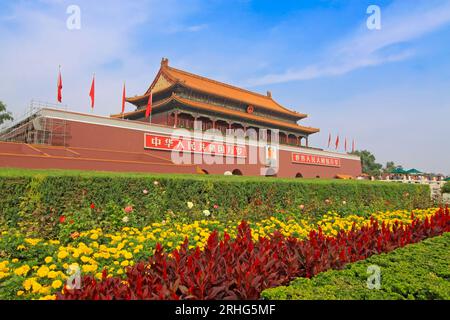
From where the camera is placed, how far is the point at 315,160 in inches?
1179

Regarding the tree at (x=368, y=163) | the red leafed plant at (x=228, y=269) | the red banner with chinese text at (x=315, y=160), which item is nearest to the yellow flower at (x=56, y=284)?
the red leafed plant at (x=228, y=269)

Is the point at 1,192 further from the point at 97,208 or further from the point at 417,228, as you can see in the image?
the point at 417,228

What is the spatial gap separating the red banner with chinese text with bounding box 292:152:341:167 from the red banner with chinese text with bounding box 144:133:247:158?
6684mm

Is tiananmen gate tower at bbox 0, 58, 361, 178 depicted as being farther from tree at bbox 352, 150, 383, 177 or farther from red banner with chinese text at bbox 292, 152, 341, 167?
tree at bbox 352, 150, 383, 177

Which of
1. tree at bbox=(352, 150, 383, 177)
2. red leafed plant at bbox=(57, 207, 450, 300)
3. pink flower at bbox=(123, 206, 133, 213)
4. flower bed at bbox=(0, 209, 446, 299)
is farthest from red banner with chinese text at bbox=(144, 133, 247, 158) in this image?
tree at bbox=(352, 150, 383, 177)

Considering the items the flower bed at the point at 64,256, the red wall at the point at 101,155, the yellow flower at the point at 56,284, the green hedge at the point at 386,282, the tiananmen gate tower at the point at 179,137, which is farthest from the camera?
the tiananmen gate tower at the point at 179,137

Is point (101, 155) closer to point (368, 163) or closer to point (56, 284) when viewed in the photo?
point (56, 284)

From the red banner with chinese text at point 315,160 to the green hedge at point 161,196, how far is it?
18486mm

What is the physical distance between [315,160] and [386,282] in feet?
92.8

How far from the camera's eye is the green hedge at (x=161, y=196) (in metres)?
4.85

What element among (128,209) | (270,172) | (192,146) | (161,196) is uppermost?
(192,146)

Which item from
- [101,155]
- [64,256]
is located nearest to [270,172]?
[101,155]

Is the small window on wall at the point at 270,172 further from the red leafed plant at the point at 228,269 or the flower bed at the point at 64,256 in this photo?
the red leafed plant at the point at 228,269
